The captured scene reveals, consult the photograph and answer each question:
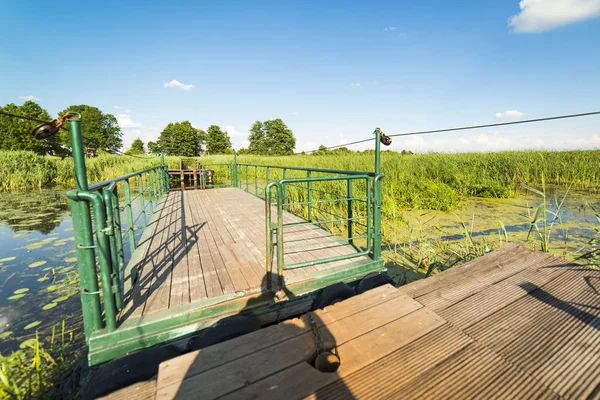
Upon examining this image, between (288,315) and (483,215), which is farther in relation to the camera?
(483,215)

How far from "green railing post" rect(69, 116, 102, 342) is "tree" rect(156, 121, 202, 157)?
58.4 metres

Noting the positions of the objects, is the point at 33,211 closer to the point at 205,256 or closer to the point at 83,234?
the point at 205,256

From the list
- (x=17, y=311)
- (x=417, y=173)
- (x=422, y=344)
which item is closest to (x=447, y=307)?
(x=422, y=344)

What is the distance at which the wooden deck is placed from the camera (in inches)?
42.3

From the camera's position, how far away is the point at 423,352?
1.27 m

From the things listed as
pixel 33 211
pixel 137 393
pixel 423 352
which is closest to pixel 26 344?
pixel 137 393

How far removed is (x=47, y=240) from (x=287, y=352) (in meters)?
6.62

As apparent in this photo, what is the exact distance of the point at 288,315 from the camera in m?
2.36

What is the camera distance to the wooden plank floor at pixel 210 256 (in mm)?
2224

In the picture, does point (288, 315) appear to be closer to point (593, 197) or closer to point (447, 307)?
point (447, 307)

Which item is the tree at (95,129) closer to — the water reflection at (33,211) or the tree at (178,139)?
the tree at (178,139)

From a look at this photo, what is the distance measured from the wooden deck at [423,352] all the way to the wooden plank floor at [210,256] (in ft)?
3.07

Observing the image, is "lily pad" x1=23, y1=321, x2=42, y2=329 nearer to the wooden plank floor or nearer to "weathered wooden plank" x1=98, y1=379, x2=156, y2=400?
the wooden plank floor

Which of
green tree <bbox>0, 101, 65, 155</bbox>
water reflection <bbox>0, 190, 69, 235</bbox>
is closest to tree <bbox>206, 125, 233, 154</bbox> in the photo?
green tree <bbox>0, 101, 65, 155</bbox>
